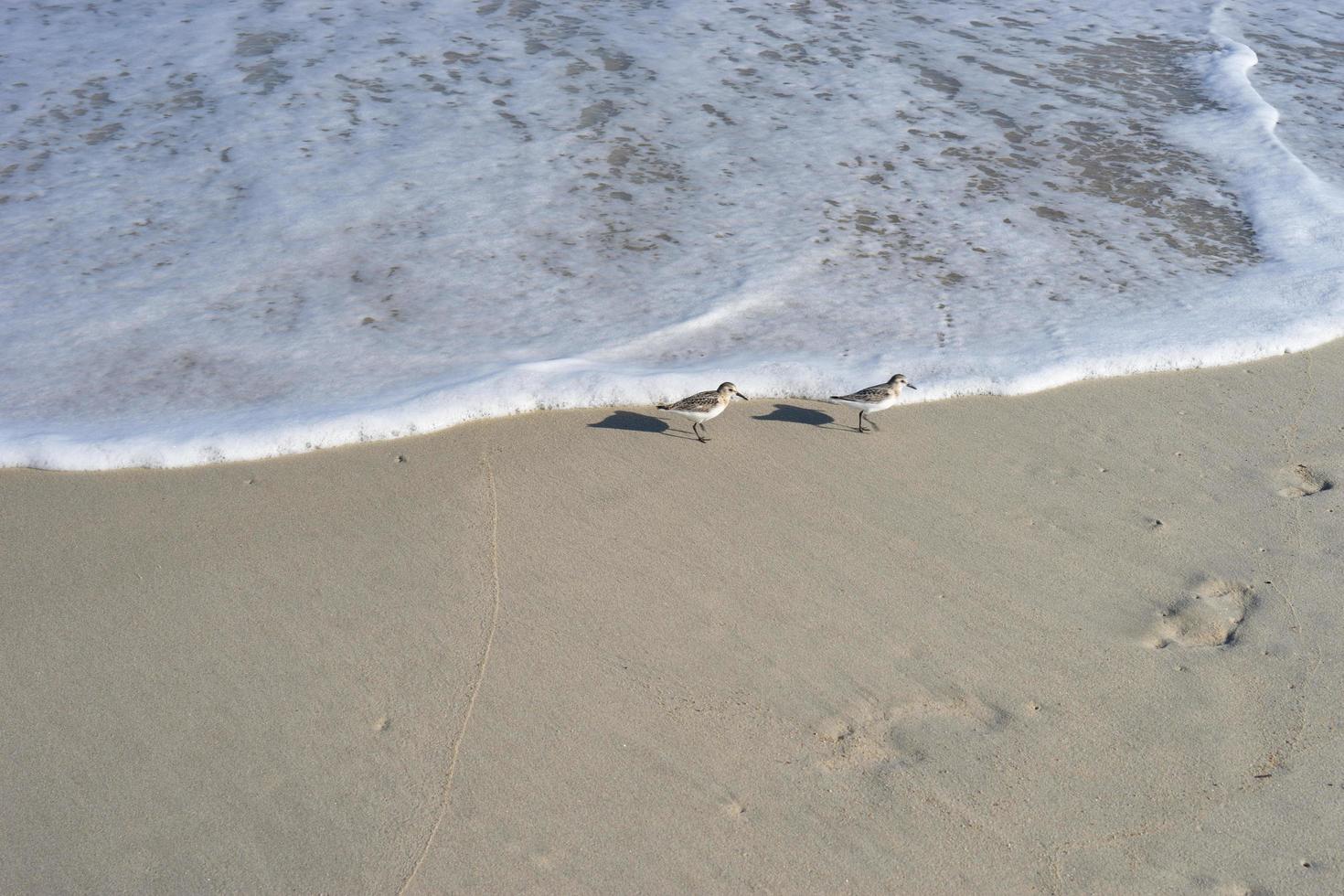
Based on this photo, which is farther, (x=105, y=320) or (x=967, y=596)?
(x=105, y=320)

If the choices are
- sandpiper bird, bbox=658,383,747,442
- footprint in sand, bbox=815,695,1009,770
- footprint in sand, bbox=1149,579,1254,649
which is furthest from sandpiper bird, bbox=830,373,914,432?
footprint in sand, bbox=815,695,1009,770

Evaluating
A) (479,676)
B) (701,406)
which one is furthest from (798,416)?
(479,676)

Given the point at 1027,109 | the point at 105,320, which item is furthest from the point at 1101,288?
the point at 105,320

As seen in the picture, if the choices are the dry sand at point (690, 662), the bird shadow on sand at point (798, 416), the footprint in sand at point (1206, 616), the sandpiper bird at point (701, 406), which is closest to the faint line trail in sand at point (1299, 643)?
the dry sand at point (690, 662)

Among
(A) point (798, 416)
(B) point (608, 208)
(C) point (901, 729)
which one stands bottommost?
(B) point (608, 208)

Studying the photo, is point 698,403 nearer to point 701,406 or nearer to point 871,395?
point 701,406

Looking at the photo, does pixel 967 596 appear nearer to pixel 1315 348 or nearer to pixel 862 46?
pixel 1315 348

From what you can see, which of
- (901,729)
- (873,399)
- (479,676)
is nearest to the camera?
(901,729)
